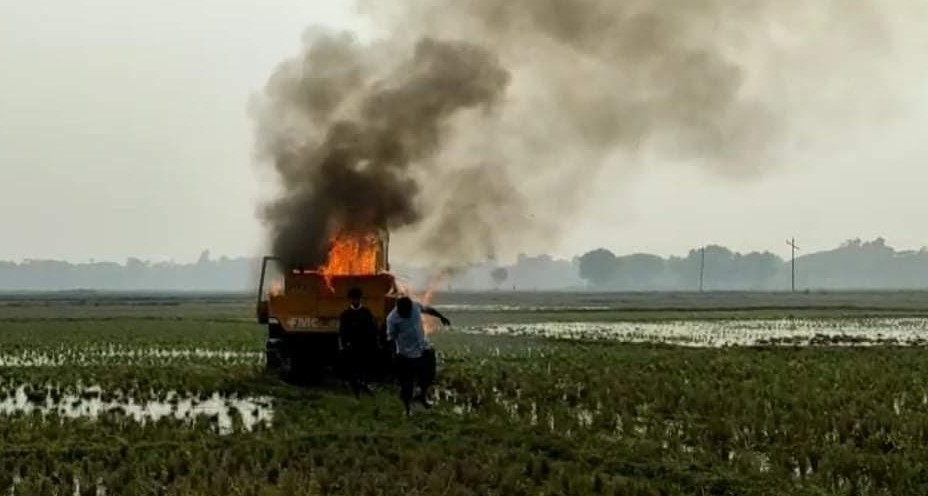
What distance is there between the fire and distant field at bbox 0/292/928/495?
→ 2772mm

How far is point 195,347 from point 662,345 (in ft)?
52.7

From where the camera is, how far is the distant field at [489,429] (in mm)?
11070

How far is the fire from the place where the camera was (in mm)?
23531

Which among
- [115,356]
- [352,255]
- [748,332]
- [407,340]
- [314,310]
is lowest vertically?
[115,356]

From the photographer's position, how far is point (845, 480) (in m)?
11.3

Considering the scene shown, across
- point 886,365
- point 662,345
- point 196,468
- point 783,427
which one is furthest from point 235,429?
point 662,345

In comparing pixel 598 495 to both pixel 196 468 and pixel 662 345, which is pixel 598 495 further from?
pixel 662 345

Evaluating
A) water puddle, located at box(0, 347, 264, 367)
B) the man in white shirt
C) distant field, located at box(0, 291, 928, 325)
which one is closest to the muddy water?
distant field, located at box(0, 291, 928, 325)

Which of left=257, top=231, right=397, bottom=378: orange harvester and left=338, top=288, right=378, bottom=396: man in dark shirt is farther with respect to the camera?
left=257, top=231, right=397, bottom=378: orange harvester

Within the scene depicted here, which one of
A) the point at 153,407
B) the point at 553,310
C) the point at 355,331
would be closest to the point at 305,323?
the point at 153,407

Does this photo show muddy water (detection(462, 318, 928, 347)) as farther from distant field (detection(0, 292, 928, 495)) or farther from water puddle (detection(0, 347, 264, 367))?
water puddle (detection(0, 347, 264, 367))

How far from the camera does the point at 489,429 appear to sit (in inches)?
573

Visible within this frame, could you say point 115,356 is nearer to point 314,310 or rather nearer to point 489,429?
point 314,310

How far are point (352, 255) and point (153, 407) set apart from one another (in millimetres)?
6696
